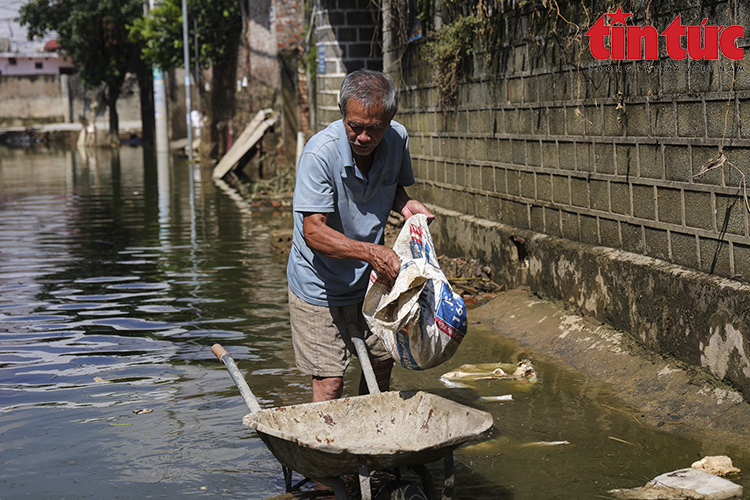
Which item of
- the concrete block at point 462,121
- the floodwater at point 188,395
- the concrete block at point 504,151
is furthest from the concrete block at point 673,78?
the concrete block at point 462,121

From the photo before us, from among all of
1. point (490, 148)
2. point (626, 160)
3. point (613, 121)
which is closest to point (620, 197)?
point (626, 160)

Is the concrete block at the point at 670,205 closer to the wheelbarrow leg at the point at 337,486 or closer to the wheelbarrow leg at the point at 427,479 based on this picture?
the wheelbarrow leg at the point at 427,479

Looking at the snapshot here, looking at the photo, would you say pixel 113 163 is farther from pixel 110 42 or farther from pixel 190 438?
pixel 190 438

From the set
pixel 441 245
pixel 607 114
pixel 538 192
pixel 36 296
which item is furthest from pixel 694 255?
pixel 36 296

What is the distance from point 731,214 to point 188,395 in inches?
128

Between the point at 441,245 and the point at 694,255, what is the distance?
4.19m

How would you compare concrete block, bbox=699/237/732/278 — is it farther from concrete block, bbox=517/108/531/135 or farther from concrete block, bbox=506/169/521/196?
concrete block, bbox=506/169/521/196

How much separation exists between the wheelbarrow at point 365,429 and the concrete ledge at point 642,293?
183 centimetres

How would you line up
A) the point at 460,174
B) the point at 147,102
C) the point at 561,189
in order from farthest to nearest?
the point at 147,102, the point at 460,174, the point at 561,189

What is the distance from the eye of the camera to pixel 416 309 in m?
3.38

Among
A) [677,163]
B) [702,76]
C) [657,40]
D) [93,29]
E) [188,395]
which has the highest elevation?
[93,29]

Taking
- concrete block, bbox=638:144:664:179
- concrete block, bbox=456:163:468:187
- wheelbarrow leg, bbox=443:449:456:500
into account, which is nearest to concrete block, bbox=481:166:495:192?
concrete block, bbox=456:163:468:187

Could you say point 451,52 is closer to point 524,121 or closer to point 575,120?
point 524,121

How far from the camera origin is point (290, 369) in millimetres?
5754
